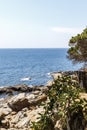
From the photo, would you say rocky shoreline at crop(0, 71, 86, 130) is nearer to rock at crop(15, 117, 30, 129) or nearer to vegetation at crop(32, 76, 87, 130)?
rock at crop(15, 117, 30, 129)

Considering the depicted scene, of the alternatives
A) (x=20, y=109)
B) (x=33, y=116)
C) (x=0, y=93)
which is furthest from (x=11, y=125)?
(x=0, y=93)

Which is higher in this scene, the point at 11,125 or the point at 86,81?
the point at 86,81

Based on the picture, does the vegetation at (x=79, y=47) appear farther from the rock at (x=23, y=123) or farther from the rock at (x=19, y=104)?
the rock at (x=23, y=123)

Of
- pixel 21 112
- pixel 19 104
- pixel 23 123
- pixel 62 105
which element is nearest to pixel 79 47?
pixel 19 104

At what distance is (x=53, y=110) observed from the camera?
29016 mm

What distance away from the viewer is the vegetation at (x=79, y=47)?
2571 inches

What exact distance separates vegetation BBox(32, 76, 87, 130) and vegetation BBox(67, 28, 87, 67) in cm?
3589

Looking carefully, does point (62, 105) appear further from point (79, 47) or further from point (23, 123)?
point (79, 47)

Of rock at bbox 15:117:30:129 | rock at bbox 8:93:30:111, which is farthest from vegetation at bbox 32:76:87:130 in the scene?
rock at bbox 8:93:30:111

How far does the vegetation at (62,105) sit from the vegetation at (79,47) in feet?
Answer: 118

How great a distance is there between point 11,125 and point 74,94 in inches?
468

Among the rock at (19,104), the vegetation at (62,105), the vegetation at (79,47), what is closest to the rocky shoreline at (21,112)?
the rock at (19,104)

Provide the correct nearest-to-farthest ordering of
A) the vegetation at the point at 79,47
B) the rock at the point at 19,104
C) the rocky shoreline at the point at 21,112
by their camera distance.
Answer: the rocky shoreline at the point at 21,112 < the rock at the point at 19,104 < the vegetation at the point at 79,47

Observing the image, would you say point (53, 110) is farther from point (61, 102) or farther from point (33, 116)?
point (33, 116)
